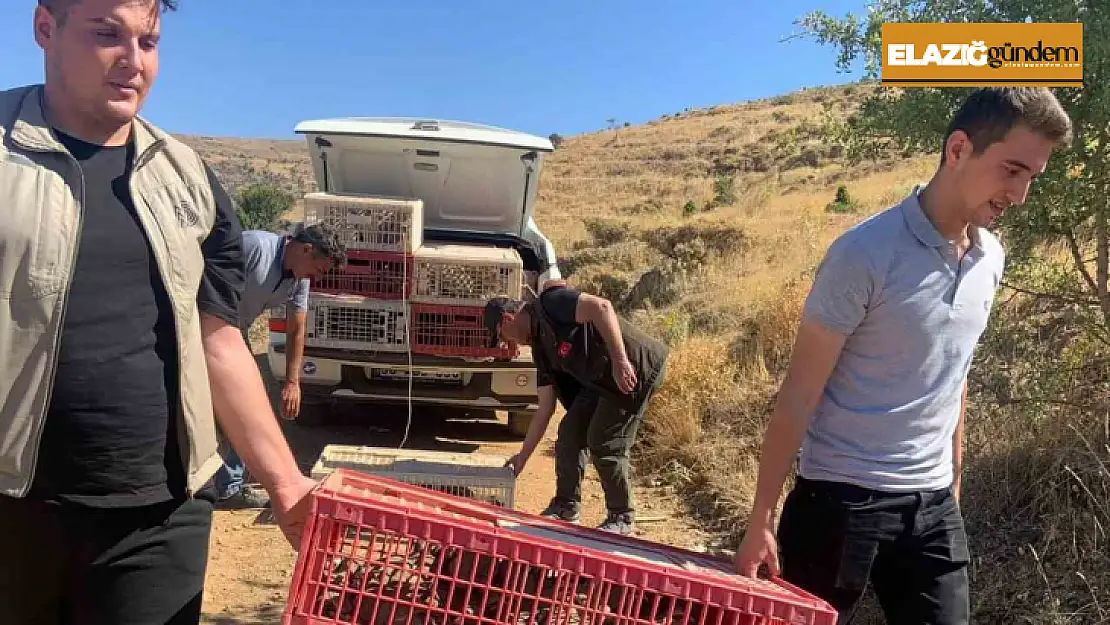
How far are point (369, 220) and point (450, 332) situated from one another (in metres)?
0.89

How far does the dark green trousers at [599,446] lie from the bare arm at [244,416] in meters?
2.53

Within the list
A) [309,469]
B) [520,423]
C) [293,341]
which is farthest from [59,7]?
[520,423]

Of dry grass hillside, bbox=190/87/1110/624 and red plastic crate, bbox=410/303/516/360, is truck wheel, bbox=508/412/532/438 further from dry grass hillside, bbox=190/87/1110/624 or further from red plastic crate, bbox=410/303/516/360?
red plastic crate, bbox=410/303/516/360

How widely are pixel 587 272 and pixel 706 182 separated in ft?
73.0

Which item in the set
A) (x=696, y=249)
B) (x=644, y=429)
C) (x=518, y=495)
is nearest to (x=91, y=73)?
(x=518, y=495)

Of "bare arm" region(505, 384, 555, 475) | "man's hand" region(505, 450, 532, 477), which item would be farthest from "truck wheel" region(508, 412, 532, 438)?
"man's hand" region(505, 450, 532, 477)

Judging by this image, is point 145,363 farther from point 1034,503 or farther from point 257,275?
point 1034,503

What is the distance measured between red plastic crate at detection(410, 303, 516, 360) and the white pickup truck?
0.26 ft

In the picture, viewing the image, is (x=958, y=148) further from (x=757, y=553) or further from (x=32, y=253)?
(x=32, y=253)

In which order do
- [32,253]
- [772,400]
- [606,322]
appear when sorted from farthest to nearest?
[772,400], [606,322], [32,253]

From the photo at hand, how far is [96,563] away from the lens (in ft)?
5.50

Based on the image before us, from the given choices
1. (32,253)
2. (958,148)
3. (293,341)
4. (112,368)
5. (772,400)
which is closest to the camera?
(32,253)

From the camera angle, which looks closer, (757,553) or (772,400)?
(757,553)

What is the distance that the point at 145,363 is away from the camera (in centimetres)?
169
